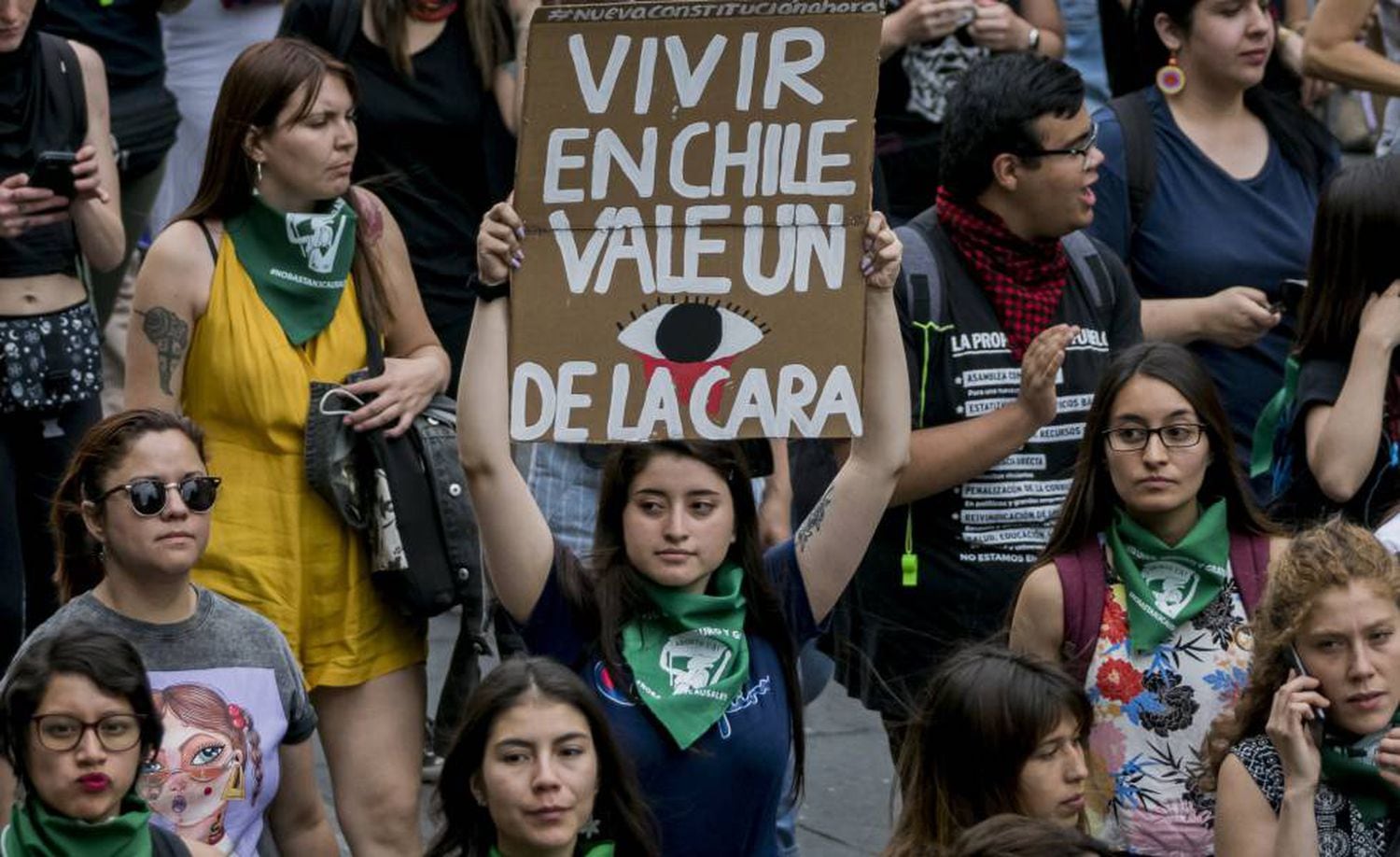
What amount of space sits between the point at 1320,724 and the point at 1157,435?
82 centimetres

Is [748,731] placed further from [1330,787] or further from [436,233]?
[436,233]

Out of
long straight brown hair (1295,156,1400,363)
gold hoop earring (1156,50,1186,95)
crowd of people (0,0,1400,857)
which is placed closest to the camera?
crowd of people (0,0,1400,857)

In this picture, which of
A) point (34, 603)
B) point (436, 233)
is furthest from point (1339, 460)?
point (34, 603)

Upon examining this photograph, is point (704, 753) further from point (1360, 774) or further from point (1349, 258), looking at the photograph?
point (1349, 258)

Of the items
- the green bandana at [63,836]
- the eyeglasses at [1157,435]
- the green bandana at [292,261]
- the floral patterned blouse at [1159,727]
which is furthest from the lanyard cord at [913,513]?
the green bandana at [63,836]

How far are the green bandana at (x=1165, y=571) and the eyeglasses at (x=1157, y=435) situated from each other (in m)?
0.13

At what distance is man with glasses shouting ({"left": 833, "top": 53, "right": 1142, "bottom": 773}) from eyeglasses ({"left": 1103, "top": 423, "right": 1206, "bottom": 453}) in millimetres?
258

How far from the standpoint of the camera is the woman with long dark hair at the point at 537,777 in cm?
444

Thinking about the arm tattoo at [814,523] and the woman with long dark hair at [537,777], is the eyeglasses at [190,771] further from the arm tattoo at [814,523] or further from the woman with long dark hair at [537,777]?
the arm tattoo at [814,523]

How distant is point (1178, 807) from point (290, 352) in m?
2.06

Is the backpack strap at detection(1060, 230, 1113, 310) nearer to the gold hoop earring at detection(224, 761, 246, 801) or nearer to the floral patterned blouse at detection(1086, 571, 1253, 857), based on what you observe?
the floral patterned blouse at detection(1086, 571, 1253, 857)

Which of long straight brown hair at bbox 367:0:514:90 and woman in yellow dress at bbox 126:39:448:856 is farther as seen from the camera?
long straight brown hair at bbox 367:0:514:90

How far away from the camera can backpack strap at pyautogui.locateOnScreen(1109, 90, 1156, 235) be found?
6461 mm

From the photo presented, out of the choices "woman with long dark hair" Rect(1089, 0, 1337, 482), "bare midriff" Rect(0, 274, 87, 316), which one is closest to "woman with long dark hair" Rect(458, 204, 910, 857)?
"woman with long dark hair" Rect(1089, 0, 1337, 482)
